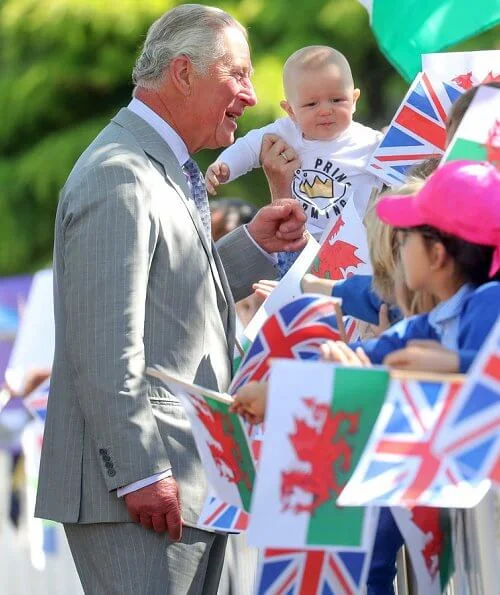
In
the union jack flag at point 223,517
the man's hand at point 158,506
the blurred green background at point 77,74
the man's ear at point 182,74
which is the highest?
the man's ear at point 182,74

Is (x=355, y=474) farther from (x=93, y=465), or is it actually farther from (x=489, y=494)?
(x=93, y=465)

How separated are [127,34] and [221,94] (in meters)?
10.1

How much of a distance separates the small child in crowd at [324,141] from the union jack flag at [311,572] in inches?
61.0

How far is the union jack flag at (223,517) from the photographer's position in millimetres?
3115

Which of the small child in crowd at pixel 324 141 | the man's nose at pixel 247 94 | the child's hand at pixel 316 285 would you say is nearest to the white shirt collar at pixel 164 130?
the man's nose at pixel 247 94

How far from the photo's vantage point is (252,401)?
2773 mm

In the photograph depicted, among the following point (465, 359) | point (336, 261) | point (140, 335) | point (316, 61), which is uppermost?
point (316, 61)

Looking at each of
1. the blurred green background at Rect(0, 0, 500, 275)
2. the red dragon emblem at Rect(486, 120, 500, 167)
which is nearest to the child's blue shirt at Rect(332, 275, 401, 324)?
the red dragon emblem at Rect(486, 120, 500, 167)

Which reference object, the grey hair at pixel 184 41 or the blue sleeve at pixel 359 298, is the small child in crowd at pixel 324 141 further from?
the blue sleeve at pixel 359 298

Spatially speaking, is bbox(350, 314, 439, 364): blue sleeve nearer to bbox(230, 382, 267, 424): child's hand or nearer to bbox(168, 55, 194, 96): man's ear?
bbox(230, 382, 267, 424): child's hand

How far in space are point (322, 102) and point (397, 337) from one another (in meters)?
1.62

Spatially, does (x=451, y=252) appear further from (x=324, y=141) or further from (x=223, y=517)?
(x=324, y=141)

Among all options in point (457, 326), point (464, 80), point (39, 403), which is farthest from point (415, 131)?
point (39, 403)

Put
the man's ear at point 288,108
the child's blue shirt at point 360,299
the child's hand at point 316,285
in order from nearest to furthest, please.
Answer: the child's blue shirt at point 360,299
the child's hand at point 316,285
the man's ear at point 288,108
